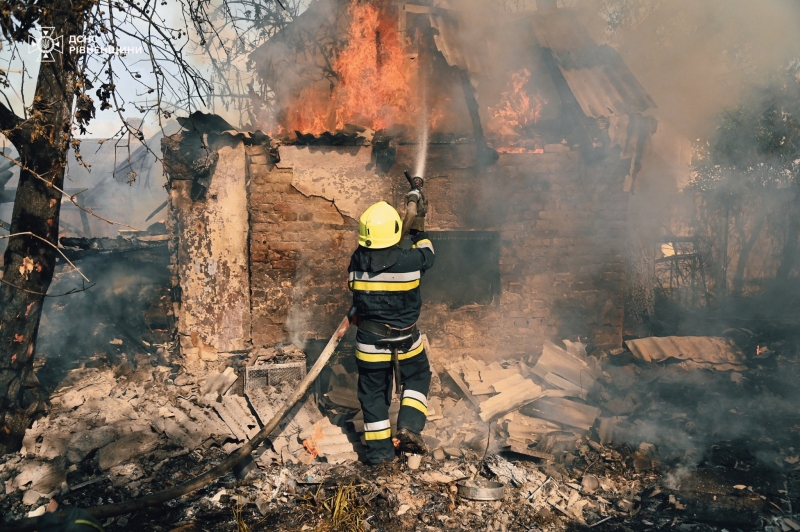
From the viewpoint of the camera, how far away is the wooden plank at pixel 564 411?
5410mm

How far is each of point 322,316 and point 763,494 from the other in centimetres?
504

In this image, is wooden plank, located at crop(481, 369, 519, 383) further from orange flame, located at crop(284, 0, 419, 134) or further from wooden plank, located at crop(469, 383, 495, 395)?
orange flame, located at crop(284, 0, 419, 134)

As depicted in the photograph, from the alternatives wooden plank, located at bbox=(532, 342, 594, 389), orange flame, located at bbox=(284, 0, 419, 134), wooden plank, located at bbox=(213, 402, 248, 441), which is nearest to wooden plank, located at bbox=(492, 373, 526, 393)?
wooden plank, located at bbox=(532, 342, 594, 389)

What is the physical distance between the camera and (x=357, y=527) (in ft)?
12.2

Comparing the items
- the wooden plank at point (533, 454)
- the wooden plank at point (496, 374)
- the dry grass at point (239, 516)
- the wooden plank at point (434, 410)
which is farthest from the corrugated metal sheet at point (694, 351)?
the dry grass at point (239, 516)

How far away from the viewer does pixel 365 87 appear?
7910 mm

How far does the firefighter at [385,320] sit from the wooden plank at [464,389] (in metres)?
1.19

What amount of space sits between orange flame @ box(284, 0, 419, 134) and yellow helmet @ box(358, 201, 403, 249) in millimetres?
2896

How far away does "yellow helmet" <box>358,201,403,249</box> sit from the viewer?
4.62m

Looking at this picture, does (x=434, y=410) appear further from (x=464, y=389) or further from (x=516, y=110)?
(x=516, y=110)

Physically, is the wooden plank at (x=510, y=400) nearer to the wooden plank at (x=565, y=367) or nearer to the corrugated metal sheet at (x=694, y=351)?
the wooden plank at (x=565, y=367)

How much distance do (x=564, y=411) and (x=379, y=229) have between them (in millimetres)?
2978

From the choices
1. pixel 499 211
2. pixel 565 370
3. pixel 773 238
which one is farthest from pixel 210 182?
pixel 773 238

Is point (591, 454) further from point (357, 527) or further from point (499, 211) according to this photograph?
point (499, 211)
